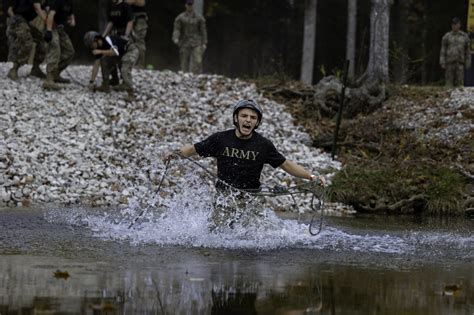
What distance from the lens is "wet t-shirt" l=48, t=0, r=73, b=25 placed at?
1989cm

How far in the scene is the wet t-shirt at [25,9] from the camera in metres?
20.5

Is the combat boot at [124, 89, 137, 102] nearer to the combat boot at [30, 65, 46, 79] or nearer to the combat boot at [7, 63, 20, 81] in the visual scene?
the combat boot at [30, 65, 46, 79]

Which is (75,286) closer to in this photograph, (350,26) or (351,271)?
(351,271)

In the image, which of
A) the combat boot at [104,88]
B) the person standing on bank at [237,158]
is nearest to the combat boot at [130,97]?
the combat boot at [104,88]

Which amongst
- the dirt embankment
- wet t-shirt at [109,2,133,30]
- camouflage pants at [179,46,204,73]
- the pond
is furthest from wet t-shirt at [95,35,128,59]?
the pond

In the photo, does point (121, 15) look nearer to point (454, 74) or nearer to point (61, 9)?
point (61, 9)

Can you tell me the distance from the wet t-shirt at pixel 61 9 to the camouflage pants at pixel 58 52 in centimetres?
20

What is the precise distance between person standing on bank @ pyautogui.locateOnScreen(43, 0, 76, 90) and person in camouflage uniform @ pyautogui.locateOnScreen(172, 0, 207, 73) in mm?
4286

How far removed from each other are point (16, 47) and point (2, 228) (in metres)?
10.0

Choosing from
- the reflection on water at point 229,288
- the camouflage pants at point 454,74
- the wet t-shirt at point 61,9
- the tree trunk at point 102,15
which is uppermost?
the tree trunk at point 102,15

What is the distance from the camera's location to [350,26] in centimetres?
3406

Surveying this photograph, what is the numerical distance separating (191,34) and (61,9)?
5.44 meters

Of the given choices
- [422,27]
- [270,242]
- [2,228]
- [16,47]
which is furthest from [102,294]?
[422,27]

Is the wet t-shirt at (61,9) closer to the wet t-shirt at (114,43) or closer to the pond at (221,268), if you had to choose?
the wet t-shirt at (114,43)
